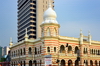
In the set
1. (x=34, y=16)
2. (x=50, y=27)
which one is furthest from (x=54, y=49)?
(x=34, y=16)

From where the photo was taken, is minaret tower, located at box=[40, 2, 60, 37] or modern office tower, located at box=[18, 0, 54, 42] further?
modern office tower, located at box=[18, 0, 54, 42]

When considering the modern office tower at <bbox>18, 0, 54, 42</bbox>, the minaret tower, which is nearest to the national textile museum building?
the minaret tower

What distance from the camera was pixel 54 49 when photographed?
4341cm

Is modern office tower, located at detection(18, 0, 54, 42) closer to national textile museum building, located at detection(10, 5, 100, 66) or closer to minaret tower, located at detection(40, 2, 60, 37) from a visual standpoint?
national textile museum building, located at detection(10, 5, 100, 66)

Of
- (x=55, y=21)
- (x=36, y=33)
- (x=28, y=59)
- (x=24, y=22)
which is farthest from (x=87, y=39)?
(x=24, y=22)

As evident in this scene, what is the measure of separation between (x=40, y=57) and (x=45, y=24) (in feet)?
28.5

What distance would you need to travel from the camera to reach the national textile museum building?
43062 mm

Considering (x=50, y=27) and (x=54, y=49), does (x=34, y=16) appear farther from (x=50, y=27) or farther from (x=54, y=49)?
(x=54, y=49)

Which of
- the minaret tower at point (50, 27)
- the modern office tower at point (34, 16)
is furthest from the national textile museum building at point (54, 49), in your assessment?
the modern office tower at point (34, 16)

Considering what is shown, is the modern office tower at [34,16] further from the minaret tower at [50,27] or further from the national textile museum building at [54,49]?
the minaret tower at [50,27]

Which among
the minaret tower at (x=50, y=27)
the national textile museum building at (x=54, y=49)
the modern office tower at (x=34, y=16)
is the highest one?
the modern office tower at (x=34, y=16)

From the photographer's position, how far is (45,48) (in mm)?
42719

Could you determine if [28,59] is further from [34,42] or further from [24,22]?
[24,22]

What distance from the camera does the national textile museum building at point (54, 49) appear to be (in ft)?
141
